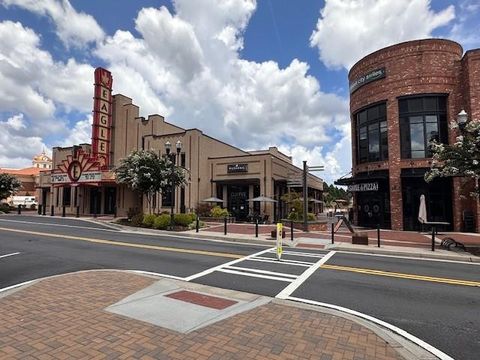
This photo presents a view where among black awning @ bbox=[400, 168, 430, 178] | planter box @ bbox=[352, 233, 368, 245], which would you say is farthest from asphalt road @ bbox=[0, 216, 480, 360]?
black awning @ bbox=[400, 168, 430, 178]

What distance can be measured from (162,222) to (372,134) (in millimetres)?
16985

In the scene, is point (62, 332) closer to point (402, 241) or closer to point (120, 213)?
point (402, 241)

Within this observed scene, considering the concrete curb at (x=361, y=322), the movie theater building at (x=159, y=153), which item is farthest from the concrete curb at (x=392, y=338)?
the movie theater building at (x=159, y=153)

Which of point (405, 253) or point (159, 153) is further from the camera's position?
point (159, 153)

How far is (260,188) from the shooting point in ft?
104

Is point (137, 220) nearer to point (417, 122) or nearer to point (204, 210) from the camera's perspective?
point (204, 210)

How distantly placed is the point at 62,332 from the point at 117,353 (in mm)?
1151

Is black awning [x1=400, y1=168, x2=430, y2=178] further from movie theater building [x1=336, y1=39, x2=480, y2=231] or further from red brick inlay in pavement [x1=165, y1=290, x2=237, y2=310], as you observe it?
red brick inlay in pavement [x1=165, y1=290, x2=237, y2=310]

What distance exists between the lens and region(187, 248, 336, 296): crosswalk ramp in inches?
322

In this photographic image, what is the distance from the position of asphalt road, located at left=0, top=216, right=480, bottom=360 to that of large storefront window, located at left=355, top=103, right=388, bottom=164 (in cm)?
1425

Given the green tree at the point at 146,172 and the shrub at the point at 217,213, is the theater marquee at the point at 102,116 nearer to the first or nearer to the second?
the green tree at the point at 146,172

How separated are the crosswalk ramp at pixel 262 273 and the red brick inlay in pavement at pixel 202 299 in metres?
1.26

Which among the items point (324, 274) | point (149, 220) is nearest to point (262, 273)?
point (324, 274)

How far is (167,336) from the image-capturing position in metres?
4.60
